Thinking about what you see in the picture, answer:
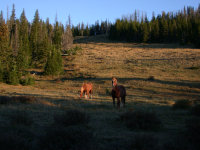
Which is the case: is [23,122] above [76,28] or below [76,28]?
below

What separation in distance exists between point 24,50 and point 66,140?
157 feet

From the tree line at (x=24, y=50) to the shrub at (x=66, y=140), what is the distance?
27361mm

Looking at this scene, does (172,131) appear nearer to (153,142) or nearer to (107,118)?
(153,142)

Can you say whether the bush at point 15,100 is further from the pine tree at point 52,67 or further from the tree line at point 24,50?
the pine tree at point 52,67

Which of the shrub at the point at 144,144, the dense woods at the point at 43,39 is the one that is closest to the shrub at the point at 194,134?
the shrub at the point at 144,144

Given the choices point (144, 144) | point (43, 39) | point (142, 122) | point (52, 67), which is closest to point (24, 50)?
point (43, 39)

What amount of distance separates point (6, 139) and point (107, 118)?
4386 mm

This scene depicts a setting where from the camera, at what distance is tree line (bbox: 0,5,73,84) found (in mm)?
32688

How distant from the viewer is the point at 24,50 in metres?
48.9

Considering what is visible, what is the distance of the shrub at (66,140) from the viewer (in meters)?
5.14

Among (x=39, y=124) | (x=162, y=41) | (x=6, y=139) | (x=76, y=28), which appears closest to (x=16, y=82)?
(x=39, y=124)

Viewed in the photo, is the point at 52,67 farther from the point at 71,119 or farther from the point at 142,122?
the point at 142,122

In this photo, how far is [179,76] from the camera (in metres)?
32.4

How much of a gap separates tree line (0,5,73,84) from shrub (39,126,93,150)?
27.4 meters
